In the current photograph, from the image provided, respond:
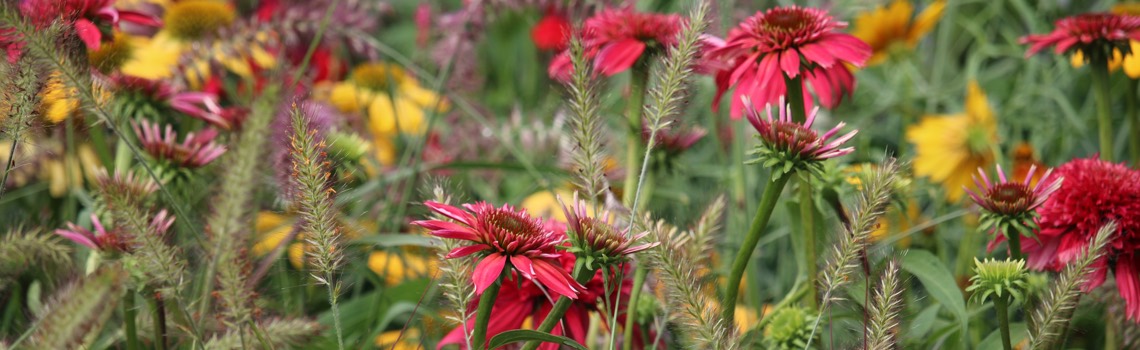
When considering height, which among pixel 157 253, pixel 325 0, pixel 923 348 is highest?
pixel 325 0

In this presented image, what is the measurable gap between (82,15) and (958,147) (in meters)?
1.39

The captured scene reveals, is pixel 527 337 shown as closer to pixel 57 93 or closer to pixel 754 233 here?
pixel 754 233

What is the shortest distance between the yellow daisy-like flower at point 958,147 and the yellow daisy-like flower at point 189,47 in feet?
3.67

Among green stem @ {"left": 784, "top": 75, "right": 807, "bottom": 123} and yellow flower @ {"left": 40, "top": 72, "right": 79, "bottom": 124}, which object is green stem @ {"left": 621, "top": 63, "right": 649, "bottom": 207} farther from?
yellow flower @ {"left": 40, "top": 72, "right": 79, "bottom": 124}

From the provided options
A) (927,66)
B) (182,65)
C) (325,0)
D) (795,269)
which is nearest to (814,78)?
(795,269)

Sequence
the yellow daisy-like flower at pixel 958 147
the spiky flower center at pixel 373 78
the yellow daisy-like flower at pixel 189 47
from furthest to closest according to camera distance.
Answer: the spiky flower center at pixel 373 78 → the yellow daisy-like flower at pixel 958 147 → the yellow daisy-like flower at pixel 189 47

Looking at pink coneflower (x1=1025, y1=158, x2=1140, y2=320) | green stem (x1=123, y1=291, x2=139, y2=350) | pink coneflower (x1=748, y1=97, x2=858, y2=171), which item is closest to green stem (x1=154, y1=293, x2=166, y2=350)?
green stem (x1=123, y1=291, x2=139, y2=350)

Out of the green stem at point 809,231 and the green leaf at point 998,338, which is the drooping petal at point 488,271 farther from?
the green leaf at point 998,338

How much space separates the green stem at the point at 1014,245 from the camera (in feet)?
3.04

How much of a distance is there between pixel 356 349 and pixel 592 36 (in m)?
0.43

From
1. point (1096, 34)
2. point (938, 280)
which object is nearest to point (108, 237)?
point (938, 280)

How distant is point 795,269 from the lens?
1.83 m

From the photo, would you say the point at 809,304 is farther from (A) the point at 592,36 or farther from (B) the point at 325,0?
(B) the point at 325,0

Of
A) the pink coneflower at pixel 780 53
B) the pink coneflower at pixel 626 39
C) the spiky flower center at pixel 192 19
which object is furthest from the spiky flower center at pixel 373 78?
the pink coneflower at pixel 780 53
